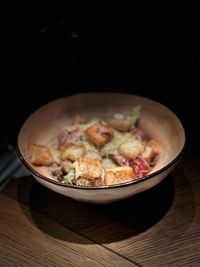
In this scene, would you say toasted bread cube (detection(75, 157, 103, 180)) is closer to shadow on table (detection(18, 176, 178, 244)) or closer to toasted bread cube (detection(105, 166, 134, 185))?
toasted bread cube (detection(105, 166, 134, 185))

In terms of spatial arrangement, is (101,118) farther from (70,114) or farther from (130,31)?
(130,31)

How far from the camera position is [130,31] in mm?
1767

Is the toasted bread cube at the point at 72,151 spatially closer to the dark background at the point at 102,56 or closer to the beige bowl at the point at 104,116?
the beige bowl at the point at 104,116

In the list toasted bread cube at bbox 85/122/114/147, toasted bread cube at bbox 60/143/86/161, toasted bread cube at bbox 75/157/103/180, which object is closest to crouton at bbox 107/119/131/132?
toasted bread cube at bbox 85/122/114/147

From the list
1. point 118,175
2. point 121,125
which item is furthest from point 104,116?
point 118,175

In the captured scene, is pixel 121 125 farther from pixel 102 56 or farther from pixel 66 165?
pixel 102 56

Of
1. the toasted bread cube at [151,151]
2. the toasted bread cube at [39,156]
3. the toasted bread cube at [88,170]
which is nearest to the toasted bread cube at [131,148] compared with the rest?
the toasted bread cube at [151,151]

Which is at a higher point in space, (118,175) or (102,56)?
(102,56)

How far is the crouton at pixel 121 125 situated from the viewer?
4.89 feet

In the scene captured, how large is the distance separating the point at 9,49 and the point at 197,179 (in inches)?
43.6

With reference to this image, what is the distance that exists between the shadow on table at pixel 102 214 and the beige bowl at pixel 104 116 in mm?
115

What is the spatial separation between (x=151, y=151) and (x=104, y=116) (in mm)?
368

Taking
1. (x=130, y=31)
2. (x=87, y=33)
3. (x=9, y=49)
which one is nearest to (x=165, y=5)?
(x=130, y=31)

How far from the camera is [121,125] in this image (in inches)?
58.9
